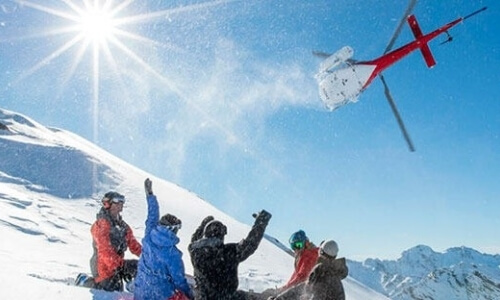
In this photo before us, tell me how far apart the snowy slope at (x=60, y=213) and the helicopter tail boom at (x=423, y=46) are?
34.0 ft

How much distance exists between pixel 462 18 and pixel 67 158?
28.5m

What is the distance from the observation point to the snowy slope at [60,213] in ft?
31.7

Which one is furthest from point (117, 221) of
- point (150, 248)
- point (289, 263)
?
point (289, 263)

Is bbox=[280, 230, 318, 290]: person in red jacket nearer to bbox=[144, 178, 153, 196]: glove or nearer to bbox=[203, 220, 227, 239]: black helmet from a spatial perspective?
bbox=[203, 220, 227, 239]: black helmet

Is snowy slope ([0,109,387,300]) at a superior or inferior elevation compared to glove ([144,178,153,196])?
superior

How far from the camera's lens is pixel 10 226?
1667 centimetres

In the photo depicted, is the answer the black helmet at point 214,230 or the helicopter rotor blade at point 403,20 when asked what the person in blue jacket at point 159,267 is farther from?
the helicopter rotor blade at point 403,20

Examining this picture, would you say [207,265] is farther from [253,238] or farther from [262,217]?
[262,217]

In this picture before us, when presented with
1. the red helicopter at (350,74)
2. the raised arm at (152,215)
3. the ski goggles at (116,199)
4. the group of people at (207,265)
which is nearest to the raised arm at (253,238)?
the group of people at (207,265)

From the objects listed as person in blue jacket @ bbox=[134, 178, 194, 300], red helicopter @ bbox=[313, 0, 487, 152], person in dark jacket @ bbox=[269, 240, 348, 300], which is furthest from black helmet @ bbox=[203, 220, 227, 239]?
red helicopter @ bbox=[313, 0, 487, 152]

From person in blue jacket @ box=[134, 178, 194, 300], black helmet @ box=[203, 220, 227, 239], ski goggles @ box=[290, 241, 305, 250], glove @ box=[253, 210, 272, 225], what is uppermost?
ski goggles @ box=[290, 241, 305, 250]

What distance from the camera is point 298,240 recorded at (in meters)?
8.29

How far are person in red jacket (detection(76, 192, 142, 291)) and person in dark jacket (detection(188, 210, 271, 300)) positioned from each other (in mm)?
2200

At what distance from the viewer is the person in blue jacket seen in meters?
5.50
